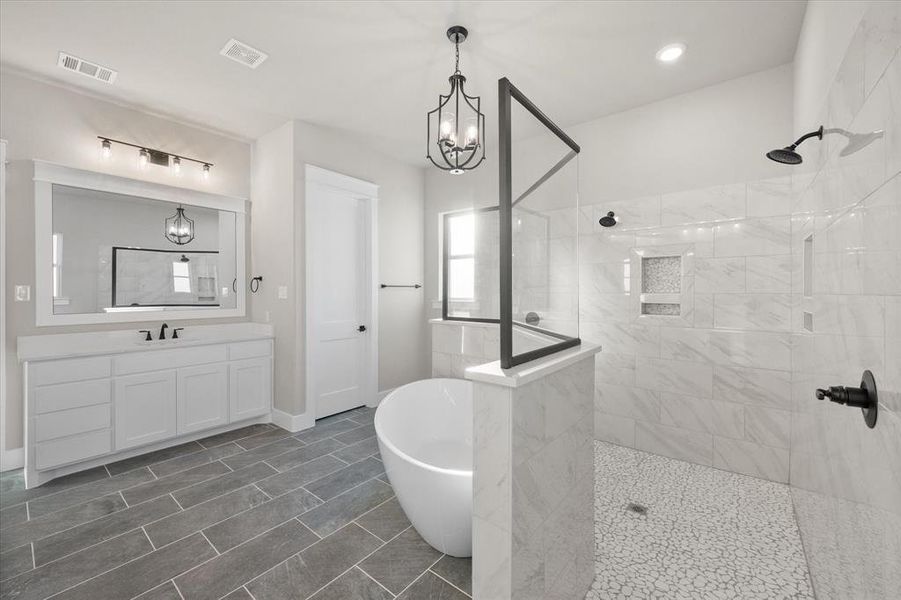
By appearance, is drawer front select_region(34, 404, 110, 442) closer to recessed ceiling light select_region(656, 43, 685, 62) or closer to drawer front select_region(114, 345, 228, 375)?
drawer front select_region(114, 345, 228, 375)

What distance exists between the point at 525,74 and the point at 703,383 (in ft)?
8.67

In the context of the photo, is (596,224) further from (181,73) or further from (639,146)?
(181,73)

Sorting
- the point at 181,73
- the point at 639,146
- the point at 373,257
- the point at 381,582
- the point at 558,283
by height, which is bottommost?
the point at 381,582

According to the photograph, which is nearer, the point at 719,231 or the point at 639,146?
the point at 719,231

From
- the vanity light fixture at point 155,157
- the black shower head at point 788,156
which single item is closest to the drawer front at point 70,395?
the vanity light fixture at point 155,157

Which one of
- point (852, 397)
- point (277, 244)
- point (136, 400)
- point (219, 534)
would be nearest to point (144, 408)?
point (136, 400)

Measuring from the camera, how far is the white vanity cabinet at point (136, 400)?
8.19 ft

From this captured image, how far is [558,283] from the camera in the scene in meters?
1.77

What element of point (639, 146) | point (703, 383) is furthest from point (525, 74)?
point (703, 383)

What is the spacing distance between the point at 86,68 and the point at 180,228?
51.1 inches

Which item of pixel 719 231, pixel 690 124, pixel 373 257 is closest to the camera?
pixel 719 231

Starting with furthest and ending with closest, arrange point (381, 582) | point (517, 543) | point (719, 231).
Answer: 1. point (719, 231)
2. point (381, 582)
3. point (517, 543)

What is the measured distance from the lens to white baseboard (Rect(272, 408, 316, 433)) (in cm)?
347

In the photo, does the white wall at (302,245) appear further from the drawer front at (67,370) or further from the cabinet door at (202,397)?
the drawer front at (67,370)
